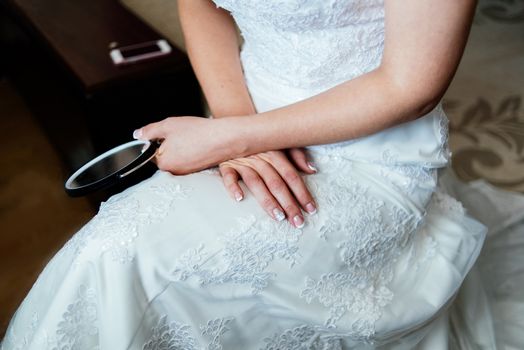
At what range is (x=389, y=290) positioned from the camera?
735mm

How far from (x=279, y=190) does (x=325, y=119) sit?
0.37 ft

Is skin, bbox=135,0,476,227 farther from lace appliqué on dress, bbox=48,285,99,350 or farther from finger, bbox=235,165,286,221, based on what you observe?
lace appliqué on dress, bbox=48,285,99,350

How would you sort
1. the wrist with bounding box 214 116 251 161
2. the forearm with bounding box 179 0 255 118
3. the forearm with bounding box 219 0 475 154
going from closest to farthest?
the forearm with bounding box 219 0 475 154 → the wrist with bounding box 214 116 251 161 → the forearm with bounding box 179 0 255 118

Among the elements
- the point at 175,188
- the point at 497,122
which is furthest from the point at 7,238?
the point at 497,122

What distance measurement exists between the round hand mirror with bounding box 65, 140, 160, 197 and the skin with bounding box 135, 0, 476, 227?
0.10 ft

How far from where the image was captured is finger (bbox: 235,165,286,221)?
66 cm

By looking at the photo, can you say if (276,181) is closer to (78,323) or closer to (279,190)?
(279,190)

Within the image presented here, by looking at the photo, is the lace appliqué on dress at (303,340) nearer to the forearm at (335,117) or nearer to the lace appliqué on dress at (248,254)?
the lace appliqué on dress at (248,254)

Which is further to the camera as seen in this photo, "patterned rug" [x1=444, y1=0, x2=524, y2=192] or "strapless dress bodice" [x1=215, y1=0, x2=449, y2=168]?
"patterned rug" [x1=444, y1=0, x2=524, y2=192]

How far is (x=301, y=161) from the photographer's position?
743 mm

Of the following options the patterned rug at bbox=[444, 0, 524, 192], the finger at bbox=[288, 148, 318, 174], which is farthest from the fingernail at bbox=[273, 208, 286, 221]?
the patterned rug at bbox=[444, 0, 524, 192]

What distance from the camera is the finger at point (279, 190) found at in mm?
658

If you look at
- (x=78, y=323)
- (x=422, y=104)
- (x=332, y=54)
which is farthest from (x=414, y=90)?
(x=78, y=323)

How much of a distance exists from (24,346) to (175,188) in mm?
272
